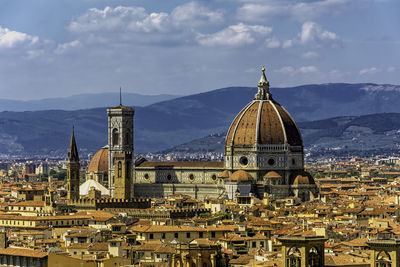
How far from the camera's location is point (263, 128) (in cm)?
13850

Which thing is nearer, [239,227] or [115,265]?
[115,265]

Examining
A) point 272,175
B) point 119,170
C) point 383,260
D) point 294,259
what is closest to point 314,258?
point 294,259

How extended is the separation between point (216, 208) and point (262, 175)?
1122 inches

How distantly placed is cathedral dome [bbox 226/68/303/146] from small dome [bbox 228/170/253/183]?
20.3 ft

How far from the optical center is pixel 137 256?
6194cm

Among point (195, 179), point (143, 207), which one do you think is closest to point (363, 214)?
point (143, 207)

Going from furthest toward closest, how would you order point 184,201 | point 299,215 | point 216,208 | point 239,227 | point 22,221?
point 184,201 < point 216,208 < point 299,215 < point 22,221 < point 239,227

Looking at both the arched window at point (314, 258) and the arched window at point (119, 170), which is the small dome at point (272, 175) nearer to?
the arched window at point (119, 170)

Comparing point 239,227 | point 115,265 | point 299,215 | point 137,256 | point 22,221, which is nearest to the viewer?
point 115,265

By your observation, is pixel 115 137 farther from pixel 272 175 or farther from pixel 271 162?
pixel 272 175

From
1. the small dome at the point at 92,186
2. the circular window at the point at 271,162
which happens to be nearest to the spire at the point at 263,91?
the circular window at the point at 271,162

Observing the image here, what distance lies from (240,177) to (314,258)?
87783mm

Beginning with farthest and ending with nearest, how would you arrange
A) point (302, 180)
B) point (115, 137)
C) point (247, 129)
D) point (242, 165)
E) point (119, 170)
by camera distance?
1. point (115, 137)
2. point (247, 129)
3. point (242, 165)
4. point (302, 180)
5. point (119, 170)

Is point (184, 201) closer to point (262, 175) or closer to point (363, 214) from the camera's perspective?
point (262, 175)
